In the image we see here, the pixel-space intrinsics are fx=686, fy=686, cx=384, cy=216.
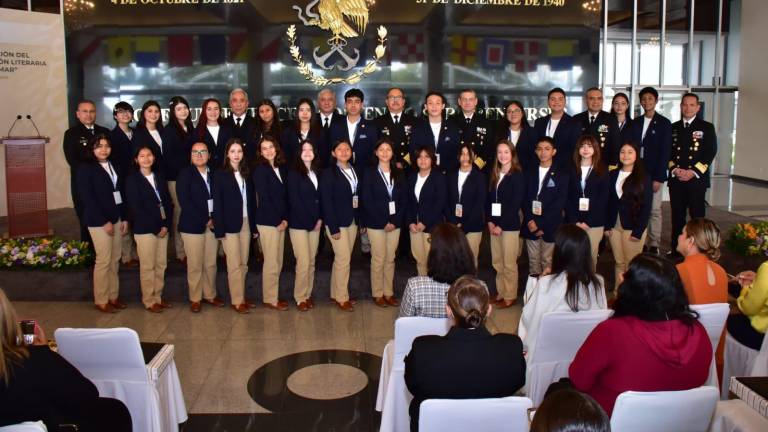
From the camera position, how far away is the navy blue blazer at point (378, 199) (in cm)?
587

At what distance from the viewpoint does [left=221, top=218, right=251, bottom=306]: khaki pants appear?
5852 millimetres

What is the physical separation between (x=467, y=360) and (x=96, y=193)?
4.19m

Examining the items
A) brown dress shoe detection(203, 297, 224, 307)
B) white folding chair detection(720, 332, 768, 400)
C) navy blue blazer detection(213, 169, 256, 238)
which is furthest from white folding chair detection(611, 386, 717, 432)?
brown dress shoe detection(203, 297, 224, 307)

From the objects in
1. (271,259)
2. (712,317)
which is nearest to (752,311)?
(712,317)

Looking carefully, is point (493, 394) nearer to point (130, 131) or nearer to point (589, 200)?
point (589, 200)

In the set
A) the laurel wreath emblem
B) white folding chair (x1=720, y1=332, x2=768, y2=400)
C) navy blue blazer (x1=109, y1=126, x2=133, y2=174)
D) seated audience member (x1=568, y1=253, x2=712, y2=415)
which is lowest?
white folding chair (x1=720, y1=332, x2=768, y2=400)

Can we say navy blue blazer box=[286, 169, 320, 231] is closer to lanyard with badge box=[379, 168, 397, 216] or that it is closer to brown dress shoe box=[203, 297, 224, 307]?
lanyard with badge box=[379, 168, 397, 216]

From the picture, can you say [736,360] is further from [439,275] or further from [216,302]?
[216,302]

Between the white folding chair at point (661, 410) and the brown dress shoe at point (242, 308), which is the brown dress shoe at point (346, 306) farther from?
the white folding chair at point (661, 410)

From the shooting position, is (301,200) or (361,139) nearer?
(301,200)

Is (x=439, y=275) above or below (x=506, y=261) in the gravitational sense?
above

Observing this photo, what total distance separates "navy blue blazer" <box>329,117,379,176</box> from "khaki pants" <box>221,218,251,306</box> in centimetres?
131

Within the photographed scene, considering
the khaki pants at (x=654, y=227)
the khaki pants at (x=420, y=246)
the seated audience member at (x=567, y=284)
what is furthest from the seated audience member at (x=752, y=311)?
the khaki pants at (x=654, y=227)

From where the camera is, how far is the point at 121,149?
649 cm
